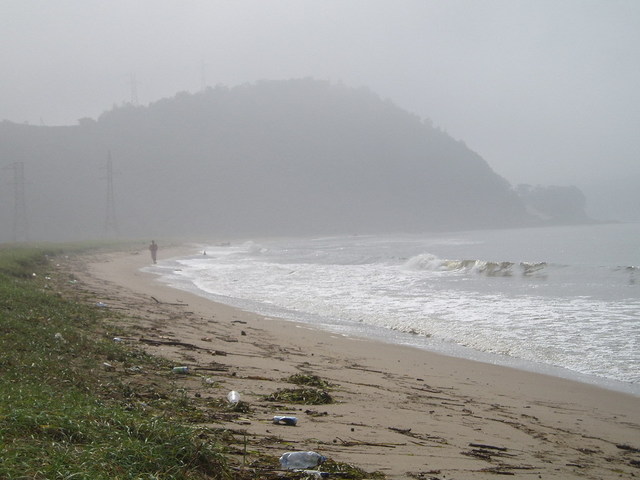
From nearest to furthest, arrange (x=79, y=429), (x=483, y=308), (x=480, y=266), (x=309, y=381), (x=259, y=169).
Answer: (x=79, y=429)
(x=309, y=381)
(x=483, y=308)
(x=480, y=266)
(x=259, y=169)

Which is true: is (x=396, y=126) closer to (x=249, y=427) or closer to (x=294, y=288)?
(x=294, y=288)

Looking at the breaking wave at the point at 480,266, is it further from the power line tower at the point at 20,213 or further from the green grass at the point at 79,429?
the power line tower at the point at 20,213

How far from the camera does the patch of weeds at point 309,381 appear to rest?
20.8 feet

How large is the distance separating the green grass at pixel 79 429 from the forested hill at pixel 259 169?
10064cm

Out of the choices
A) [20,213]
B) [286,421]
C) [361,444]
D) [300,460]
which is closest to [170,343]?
[286,421]

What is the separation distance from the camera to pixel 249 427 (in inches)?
177

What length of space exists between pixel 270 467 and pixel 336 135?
169m

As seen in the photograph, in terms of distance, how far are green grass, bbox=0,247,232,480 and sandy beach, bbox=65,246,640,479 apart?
Result: 31.0 inches

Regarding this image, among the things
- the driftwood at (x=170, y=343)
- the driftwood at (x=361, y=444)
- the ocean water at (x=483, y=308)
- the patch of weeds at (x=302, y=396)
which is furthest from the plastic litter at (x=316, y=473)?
the ocean water at (x=483, y=308)

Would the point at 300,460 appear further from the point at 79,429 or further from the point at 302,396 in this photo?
the point at 302,396

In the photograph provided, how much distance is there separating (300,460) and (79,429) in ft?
4.80

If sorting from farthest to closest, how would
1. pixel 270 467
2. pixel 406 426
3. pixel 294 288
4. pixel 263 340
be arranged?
1. pixel 294 288
2. pixel 263 340
3. pixel 406 426
4. pixel 270 467

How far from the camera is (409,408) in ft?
18.8

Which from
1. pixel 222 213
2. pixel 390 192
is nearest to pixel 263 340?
pixel 222 213
